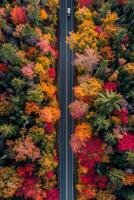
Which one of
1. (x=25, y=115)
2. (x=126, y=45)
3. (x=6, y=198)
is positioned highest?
(x=126, y=45)

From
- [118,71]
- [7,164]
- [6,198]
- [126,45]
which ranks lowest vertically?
[6,198]

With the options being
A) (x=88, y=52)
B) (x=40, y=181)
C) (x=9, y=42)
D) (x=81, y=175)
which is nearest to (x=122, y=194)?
(x=81, y=175)

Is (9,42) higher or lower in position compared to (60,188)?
higher

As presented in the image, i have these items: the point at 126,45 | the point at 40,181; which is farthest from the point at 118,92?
the point at 40,181

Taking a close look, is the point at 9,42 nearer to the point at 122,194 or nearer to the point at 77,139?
the point at 77,139

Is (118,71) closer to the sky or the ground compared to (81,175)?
closer to the sky

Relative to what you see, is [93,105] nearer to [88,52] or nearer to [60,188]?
[88,52]
